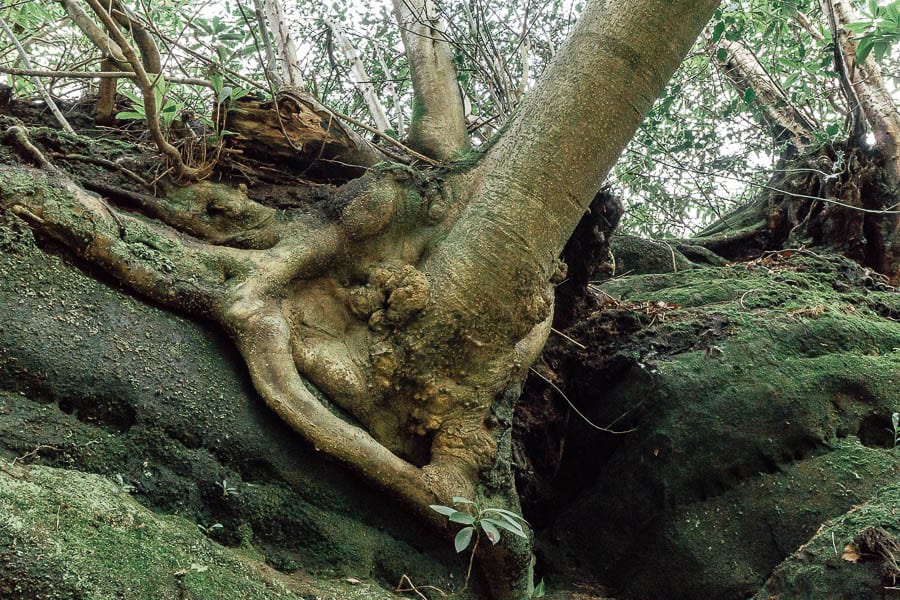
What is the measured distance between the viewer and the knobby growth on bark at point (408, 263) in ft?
7.06

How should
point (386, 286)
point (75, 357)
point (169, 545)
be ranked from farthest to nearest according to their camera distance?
point (386, 286)
point (75, 357)
point (169, 545)

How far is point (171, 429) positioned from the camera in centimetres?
192

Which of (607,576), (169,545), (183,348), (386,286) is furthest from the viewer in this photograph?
(607,576)

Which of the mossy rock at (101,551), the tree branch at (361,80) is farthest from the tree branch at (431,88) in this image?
the mossy rock at (101,551)

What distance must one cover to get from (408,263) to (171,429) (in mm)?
1090

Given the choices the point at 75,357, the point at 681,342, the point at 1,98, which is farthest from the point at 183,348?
the point at 681,342

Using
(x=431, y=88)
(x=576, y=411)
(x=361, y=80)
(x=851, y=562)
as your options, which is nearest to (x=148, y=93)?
(x=431, y=88)

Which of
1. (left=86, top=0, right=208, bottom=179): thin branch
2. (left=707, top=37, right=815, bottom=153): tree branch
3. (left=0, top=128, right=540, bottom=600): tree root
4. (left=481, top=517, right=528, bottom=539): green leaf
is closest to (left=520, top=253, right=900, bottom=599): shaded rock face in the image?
(left=0, top=128, right=540, bottom=600): tree root

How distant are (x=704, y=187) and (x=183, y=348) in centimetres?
598

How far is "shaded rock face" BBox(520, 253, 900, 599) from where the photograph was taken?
8.07 ft

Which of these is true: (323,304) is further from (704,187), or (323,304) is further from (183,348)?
(704,187)

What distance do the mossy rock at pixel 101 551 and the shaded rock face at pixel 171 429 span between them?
0.17 meters

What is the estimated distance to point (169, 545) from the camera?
153 cm

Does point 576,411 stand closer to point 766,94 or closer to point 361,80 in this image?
point 361,80
